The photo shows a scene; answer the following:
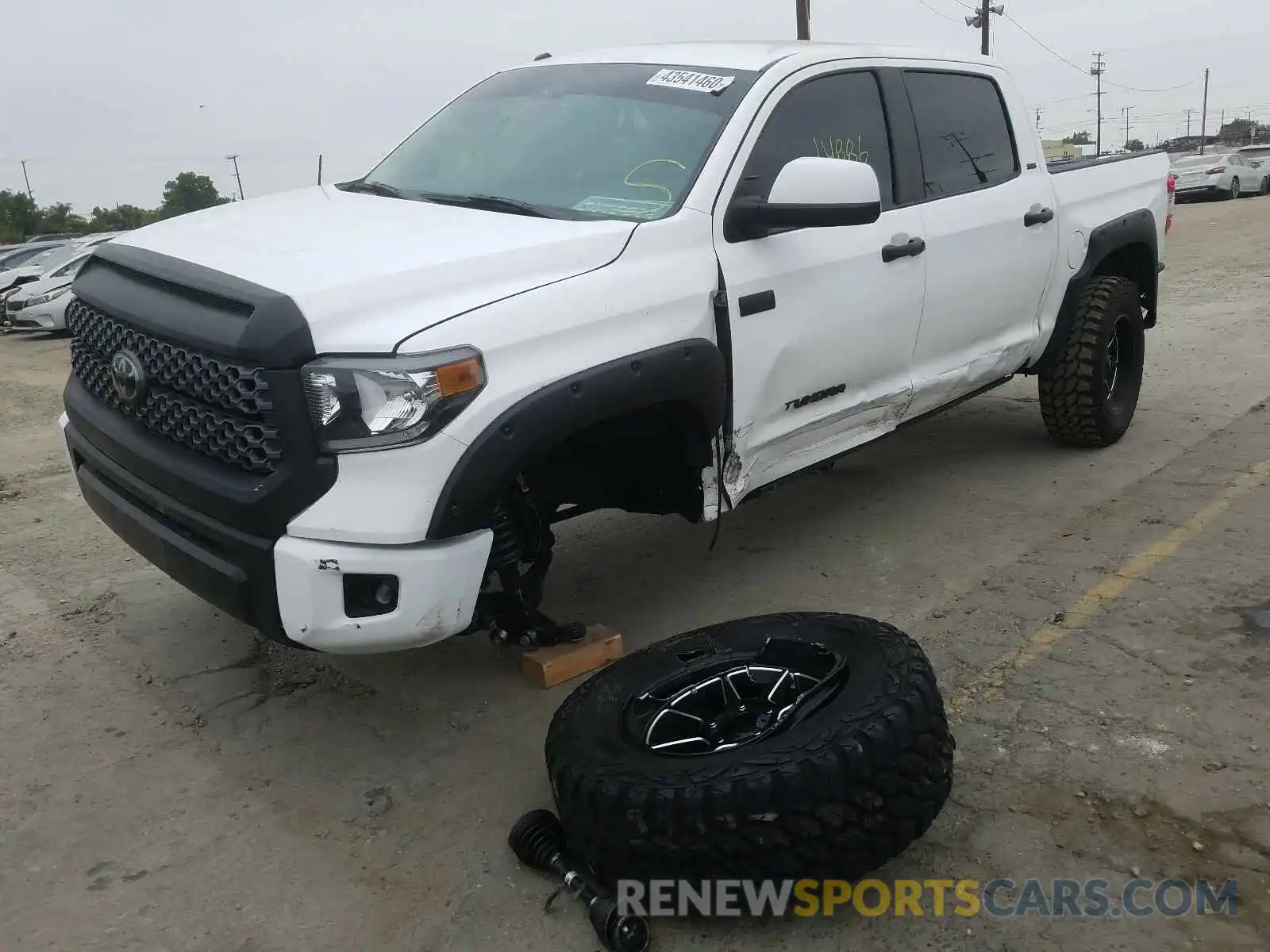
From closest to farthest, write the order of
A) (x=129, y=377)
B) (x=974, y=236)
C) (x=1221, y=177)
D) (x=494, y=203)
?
(x=129, y=377)
(x=494, y=203)
(x=974, y=236)
(x=1221, y=177)

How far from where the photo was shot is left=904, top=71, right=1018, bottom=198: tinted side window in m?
4.31

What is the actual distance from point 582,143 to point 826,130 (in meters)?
0.90

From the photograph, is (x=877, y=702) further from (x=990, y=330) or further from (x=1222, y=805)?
(x=990, y=330)

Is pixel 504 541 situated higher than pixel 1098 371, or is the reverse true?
pixel 504 541

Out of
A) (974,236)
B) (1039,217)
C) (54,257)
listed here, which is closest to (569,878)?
(974,236)

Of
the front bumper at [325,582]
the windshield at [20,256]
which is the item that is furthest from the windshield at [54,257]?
the front bumper at [325,582]

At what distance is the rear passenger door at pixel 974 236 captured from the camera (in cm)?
424

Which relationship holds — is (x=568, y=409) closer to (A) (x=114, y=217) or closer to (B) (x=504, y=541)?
(B) (x=504, y=541)

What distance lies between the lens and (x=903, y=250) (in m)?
3.94

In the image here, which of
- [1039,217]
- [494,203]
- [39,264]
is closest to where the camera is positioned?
[494,203]

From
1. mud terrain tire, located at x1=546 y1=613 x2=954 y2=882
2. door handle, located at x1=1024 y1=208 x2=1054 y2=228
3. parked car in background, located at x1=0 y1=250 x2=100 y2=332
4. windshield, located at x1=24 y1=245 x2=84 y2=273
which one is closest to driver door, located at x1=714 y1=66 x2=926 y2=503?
door handle, located at x1=1024 y1=208 x2=1054 y2=228

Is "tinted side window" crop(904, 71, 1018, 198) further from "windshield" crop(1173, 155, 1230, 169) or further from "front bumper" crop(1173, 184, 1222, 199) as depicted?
"windshield" crop(1173, 155, 1230, 169)

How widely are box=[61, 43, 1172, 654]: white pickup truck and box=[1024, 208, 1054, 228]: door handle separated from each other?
0.02 m

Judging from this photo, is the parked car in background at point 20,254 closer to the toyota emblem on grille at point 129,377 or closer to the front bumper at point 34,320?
the front bumper at point 34,320
